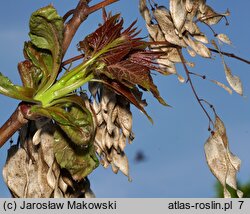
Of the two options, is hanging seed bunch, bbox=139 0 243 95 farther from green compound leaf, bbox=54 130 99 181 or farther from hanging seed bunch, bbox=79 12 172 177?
green compound leaf, bbox=54 130 99 181

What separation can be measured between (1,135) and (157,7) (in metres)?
0.51

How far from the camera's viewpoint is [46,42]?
1474 millimetres

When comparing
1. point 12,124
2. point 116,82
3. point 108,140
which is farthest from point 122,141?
point 12,124

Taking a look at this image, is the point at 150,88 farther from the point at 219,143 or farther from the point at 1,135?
the point at 1,135

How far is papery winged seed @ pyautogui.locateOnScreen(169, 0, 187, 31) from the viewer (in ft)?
4.81

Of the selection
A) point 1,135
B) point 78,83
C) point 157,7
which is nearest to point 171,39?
point 157,7

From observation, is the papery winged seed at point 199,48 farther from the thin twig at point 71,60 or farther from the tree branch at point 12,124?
the tree branch at point 12,124

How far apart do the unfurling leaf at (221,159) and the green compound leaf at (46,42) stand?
0.45m

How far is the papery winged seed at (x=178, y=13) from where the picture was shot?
4.81ft

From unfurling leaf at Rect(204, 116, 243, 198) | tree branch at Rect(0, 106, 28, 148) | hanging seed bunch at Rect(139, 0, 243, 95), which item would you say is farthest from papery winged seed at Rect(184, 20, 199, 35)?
tree branch at Rect(0, 106, 28, 148)

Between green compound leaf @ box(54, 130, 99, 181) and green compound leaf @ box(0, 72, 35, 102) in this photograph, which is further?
green compound leaf @ box(54, 130, 99, 181)

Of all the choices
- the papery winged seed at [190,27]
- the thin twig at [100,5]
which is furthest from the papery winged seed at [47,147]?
the papery winged seed at [190,27]

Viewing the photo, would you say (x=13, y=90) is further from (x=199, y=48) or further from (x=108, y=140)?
(x=199, y=48)

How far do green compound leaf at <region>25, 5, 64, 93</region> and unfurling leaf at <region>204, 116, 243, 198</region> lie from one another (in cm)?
45
